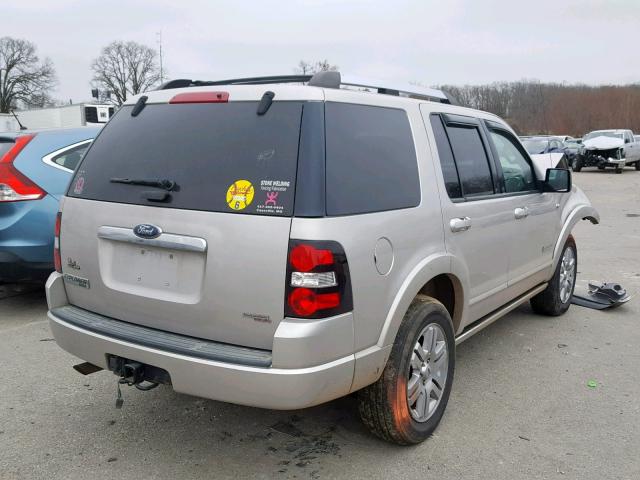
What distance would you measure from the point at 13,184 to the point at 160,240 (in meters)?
3.05

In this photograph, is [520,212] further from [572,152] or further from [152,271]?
[572,152]

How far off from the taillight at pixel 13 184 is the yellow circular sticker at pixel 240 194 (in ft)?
10.7

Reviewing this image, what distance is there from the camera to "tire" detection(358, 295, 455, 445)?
9.50ft

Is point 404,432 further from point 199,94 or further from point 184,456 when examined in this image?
point 199,94

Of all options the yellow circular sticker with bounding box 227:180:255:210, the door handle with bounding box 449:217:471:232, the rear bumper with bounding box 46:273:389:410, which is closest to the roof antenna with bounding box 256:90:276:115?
→ the yellow circular sticker with bounding box 227:180:255:210

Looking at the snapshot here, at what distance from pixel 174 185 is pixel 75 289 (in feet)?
2.95

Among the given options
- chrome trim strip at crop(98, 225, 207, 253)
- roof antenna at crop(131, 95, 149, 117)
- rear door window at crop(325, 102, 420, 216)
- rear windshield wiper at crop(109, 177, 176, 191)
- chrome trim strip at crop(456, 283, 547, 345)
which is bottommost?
chrome trim strip at crop(456, 283, 547, 345)

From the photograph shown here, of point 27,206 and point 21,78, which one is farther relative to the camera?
point 21,78

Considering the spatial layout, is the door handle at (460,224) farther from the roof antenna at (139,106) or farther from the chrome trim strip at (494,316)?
the roof antenna at (139,106)

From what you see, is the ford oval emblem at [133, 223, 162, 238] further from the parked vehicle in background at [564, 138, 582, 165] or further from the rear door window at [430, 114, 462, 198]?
the parked vehicle in background at [564, 138, 582, 165]

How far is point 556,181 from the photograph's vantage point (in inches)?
185

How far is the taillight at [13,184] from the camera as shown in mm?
4980

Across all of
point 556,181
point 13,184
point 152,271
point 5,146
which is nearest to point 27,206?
point 13,184

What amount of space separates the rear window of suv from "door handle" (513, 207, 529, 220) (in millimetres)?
2177
